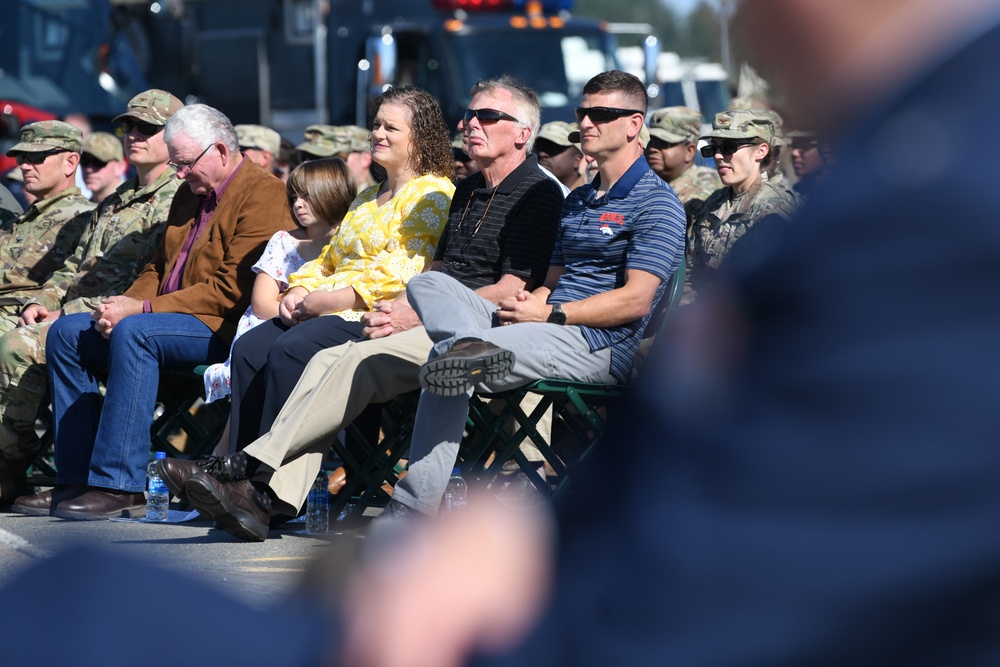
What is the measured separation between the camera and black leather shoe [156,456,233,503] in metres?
5.16

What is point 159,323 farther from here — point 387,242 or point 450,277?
point 450,277

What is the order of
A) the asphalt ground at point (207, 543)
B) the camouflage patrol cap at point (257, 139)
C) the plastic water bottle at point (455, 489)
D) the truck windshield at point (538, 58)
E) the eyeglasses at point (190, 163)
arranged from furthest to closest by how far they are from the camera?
the truck windshield at point (538, 58) → the camouflage patrol cap at point (257, 139) → the eyeglasses at point (190, 163) → the plastic water bottle at point (455, 489) → the asphalt ground at point (207, 543)

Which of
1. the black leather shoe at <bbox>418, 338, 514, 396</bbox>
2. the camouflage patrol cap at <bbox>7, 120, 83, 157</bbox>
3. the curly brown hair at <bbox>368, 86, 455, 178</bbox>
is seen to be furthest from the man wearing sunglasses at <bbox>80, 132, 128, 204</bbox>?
the black leather shoe at <bbox>418, 338, 514, 396</bbox>

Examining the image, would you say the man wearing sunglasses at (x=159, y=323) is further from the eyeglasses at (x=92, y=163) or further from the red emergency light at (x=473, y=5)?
the red emergency light at (x=473, y=5)

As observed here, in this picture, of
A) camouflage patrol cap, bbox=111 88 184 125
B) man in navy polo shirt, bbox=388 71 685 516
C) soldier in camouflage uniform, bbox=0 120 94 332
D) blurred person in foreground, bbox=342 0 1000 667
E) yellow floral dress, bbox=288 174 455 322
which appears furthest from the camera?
soldier in camouflage uniform, bbox=0 120 94 332

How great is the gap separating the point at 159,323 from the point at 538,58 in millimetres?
8389

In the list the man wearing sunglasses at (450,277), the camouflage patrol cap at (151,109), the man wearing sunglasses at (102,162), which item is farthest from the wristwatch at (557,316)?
the man wearing sunglasses at (102,162)

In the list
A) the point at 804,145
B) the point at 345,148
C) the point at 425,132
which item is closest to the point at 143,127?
the point at 425,132

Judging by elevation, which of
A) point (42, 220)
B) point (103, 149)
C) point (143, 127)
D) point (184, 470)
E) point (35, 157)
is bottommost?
point (184, 470)

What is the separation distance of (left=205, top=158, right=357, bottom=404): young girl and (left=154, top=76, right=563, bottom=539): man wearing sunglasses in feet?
2.29

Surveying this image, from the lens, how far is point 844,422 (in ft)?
2.41

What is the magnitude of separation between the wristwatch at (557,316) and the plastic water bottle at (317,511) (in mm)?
1314

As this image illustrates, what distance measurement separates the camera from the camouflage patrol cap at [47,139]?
777 centimetres

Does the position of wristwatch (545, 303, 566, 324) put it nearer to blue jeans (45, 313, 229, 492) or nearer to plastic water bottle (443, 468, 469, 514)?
plastic water bottle (443, 468, 469, 514)
